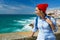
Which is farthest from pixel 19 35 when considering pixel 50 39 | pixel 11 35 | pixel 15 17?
pixel 15 17

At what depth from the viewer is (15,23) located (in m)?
4.46

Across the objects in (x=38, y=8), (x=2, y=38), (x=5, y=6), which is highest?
(x=5, y=6)

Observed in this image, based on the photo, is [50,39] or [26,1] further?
[26,1]

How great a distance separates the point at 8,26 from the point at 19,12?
0.48 m

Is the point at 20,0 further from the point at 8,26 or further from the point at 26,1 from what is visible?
the point at 8,26

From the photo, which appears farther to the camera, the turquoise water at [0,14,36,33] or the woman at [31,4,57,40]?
the turquoise water at [0,14,36,33]

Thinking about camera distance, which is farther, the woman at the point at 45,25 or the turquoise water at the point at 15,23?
the turquoise water at the point at 15,23

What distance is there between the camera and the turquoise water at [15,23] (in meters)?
4.20

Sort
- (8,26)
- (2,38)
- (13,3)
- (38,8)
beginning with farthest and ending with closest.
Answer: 1. (8,26)
2. (13,3)
3. (2,38)
4. (38,8)

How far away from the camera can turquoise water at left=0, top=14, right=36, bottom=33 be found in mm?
4200

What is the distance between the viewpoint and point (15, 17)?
4.21 metres

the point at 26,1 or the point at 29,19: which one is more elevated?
the point at 26,1

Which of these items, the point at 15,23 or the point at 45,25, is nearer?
the point at 45,25

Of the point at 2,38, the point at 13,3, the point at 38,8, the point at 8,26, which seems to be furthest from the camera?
the point at 8,26
